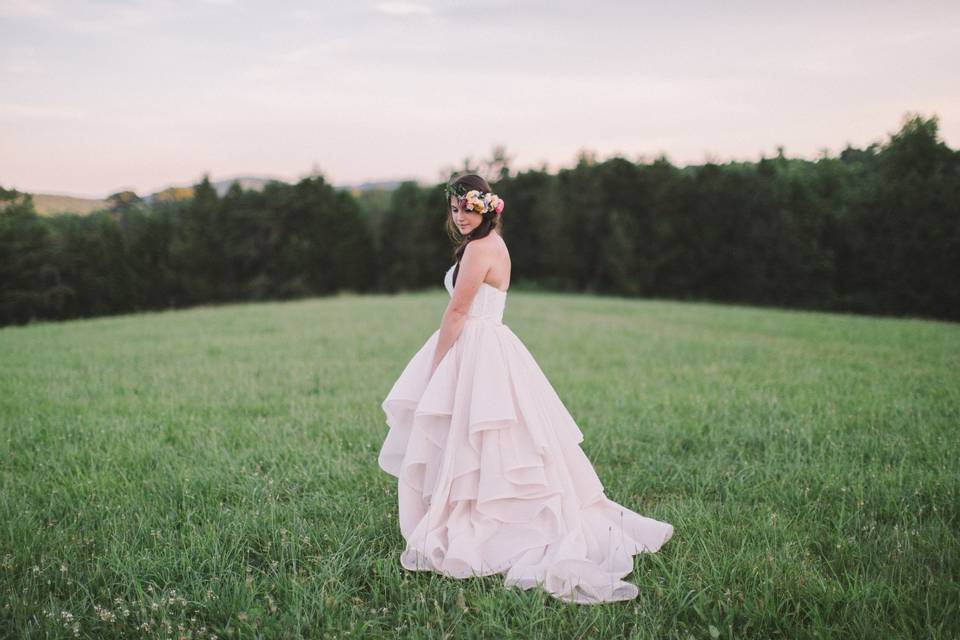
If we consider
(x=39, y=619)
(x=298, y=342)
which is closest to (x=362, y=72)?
(x=298, y=342)

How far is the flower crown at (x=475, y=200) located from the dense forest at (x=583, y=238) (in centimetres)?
3933

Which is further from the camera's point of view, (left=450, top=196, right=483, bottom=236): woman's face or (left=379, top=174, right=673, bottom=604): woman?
(left=450, top=196, right=483, bottom=236): woman's face

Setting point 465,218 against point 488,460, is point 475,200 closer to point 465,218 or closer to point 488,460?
point 465,218

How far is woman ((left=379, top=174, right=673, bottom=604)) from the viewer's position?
3.58 meters

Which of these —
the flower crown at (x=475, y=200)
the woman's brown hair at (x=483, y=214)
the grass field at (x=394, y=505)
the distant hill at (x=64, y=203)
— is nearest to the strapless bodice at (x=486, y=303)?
the woman's brown hair at (x=483, y=214)

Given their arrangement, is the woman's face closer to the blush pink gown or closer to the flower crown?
the flower crown

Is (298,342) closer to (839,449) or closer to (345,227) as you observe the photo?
(839,449)

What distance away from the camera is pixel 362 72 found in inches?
733

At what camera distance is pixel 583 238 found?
159 ft

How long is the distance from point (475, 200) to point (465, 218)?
0.51 feet

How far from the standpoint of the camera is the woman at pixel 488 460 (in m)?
3.58

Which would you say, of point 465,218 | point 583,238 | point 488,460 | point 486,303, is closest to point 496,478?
point 488,460

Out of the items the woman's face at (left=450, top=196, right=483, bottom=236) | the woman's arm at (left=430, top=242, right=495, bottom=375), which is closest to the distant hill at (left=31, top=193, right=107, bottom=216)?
the woman's face at (left=450, top=196, right=483, bottom=236)

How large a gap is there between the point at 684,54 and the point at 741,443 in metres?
15.5
